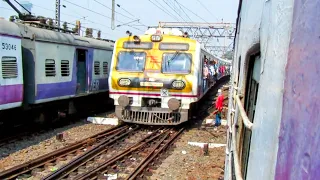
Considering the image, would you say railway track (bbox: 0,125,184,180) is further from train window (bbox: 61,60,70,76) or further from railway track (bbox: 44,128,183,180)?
train window (bbox: 61,60,70,76)

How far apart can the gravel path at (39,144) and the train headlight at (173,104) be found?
2.25m

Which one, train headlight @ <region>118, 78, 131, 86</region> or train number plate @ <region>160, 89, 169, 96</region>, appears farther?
train headlight @ <region>118, 78, 131, 86</region>

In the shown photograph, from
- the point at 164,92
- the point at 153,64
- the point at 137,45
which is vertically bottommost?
the point at 164,92

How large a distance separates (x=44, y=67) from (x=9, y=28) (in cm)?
186

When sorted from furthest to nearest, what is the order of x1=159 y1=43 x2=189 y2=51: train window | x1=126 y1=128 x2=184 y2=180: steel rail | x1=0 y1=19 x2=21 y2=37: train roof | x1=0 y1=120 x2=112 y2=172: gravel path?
1. x1=159 y1=43 x2=189 y2=51: train window
2. x1=0 y1=19 x2=21 y2=37: train roof
3. x1=0 y1=120 x2=112 y2=172: gravel path
4. x1=126 y1=128 x2=184 y2=180: steel rail

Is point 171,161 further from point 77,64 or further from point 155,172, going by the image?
point 77,64

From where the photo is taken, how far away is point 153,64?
10961 millimetres

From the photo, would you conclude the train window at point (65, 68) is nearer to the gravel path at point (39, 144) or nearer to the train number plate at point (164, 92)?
the gravel path at point (39, 144)

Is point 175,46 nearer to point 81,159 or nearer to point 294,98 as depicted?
point 81,159

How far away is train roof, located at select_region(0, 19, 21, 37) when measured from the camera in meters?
8.31

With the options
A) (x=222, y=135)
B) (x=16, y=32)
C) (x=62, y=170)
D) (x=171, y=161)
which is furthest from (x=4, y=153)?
(x=222, y=135)

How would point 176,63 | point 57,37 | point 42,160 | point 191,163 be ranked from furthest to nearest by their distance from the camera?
point 57,37, point 176,63, point 191,163, point 42,160

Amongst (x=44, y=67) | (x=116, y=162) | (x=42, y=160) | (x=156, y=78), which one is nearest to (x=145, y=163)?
(x=116, y=162)

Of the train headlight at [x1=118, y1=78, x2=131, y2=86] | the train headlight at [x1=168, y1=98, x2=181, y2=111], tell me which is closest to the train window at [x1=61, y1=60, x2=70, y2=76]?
the train headlight at [x1=118, y1=78, x2=131, y2=86]
